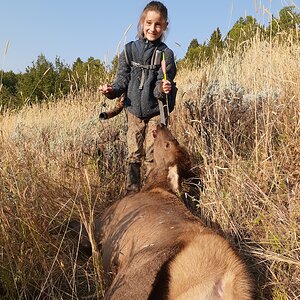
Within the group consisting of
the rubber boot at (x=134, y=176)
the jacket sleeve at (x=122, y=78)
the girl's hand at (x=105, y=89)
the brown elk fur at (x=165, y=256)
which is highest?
the jacket sleeve at (x=122, y=78)

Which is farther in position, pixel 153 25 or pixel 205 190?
pixel 153 25

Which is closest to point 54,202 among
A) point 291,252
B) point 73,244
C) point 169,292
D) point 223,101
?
point 73,244

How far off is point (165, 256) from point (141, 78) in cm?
296

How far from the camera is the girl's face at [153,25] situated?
5.52 m

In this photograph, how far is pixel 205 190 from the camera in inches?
175

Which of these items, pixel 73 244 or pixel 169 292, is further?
pixel 73 244

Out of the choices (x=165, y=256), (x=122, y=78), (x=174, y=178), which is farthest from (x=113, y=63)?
(x=165, y=256)

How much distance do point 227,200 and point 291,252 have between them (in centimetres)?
85

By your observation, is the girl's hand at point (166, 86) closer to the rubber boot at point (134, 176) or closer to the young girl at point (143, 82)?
the young girl at point (143, 82)

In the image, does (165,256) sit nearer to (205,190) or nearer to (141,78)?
(205,190)

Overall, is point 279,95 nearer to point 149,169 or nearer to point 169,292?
point 149,169

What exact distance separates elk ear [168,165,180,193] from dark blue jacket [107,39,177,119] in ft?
2.65

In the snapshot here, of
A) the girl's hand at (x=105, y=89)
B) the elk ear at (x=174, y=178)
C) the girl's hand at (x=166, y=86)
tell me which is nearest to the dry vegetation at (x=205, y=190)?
the elk ear at (x=174, y=178)

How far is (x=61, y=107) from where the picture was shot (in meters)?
9.05
